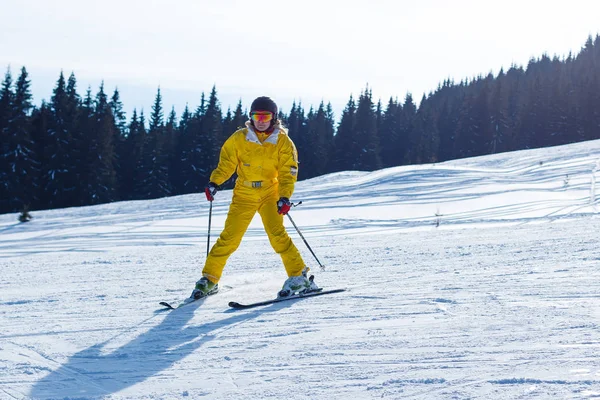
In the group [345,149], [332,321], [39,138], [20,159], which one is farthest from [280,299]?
[345,149]

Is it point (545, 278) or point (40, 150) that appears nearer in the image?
point (545, 278)

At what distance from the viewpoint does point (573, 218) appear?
9.67 metres

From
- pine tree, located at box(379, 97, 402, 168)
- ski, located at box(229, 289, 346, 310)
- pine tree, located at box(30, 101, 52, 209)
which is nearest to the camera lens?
ski, located at box(229, 289, 346, 310)

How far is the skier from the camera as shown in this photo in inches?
200

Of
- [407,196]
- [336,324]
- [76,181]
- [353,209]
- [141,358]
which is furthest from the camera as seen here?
[76,181]

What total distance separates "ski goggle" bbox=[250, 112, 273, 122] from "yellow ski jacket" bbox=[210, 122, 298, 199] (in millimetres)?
105

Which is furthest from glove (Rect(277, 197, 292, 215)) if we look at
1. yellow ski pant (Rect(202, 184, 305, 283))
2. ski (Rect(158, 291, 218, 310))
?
ski (Rect(158, 291, 218, 310))

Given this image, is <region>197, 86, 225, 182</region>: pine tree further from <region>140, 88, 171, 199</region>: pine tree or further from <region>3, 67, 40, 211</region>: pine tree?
<region>3, 67, 40, 211</region>: pine tree

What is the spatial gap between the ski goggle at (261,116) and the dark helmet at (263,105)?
0.11 ft

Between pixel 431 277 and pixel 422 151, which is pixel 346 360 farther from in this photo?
pixel 422 151

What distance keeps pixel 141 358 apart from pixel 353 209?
10.7 meters

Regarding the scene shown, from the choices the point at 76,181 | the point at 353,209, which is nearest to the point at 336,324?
the point at 353,209

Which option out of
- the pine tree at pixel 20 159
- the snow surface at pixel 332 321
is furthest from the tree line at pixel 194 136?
the snow surface at pixel 332 321

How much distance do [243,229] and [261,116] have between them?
3.42ft
